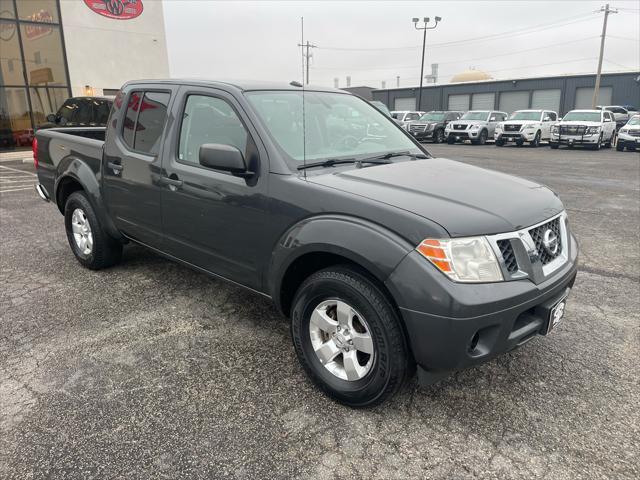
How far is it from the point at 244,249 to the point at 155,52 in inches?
790

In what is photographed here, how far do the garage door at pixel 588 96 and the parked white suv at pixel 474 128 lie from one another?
17.2 metres

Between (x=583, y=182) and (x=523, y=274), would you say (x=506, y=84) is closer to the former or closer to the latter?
(x=583, y=182)

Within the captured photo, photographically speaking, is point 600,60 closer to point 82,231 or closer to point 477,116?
point 477,116

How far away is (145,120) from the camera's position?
3.93 meters

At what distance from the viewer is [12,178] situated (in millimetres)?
11625

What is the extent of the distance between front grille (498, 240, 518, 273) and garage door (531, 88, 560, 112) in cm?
4254

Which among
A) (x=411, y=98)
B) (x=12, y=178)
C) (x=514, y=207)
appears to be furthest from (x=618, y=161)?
(x=411, y=98)

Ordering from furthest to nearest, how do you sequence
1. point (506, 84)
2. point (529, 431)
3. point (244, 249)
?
point (506, 84)
point (244, 249)
point (529, 431)

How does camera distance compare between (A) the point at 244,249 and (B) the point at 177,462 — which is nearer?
(B) the point at 177,462

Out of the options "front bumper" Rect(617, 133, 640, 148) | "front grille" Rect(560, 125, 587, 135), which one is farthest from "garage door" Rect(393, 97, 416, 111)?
"front bumper" Rect(617, 133, 640, 148)

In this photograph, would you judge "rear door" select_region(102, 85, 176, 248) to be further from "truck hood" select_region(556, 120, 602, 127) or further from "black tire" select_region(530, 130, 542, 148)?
"black tire" select_region(530, 130, 542, 148)

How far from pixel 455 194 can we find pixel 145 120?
2.59 metres

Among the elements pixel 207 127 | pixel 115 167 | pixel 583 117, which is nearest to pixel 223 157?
pixel 207 127

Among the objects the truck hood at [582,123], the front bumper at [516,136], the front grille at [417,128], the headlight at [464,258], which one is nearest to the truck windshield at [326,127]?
the headlight at [464,258]
